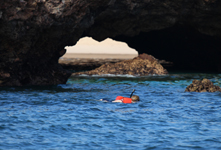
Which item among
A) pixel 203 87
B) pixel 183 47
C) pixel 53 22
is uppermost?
pixel 53 22

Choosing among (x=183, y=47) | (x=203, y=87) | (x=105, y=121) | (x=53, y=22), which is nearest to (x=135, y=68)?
(x=183, y=47)

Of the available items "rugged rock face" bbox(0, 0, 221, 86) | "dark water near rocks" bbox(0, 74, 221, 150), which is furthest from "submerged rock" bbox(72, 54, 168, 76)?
"dark water near rocks" bbox(0, 74, 221, 150)

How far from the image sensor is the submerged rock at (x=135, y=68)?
33.9 m

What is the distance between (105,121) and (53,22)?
1050 cm

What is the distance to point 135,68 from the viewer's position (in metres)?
34.3

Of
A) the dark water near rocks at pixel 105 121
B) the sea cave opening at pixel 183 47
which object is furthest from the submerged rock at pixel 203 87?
the sea cave opening at pixel 183 47

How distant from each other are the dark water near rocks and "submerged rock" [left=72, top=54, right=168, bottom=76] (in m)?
12.9

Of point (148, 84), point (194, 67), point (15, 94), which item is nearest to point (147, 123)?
point (15, 94)

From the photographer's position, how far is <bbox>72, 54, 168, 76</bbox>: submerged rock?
33906 millimetres

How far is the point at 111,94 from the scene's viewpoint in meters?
20.7

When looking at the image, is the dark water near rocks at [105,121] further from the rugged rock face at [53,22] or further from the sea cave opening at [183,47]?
the sea cave opening at [183,47]

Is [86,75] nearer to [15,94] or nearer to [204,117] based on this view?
[15,94]

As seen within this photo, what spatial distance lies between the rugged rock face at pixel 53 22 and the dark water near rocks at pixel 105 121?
279 cm

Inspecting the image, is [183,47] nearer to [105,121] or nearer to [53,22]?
[53,22]
